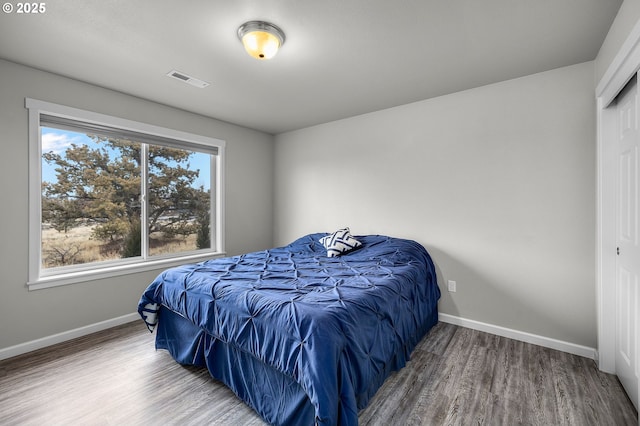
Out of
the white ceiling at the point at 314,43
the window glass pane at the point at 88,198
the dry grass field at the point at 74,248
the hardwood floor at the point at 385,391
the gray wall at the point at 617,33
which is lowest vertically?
the hardwood floor at the point at 385,391

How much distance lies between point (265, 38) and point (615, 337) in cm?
324

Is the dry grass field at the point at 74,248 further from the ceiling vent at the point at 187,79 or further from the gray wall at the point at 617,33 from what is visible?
the gray wall at the point at 617,33

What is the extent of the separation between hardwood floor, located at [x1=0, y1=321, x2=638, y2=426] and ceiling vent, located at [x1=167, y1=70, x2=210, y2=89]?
2449mm

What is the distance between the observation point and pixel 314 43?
2.11m

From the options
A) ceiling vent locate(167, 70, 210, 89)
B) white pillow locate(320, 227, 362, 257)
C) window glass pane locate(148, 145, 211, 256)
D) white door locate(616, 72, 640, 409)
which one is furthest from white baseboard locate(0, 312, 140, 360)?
white door locate(616, 72, 640, 409)

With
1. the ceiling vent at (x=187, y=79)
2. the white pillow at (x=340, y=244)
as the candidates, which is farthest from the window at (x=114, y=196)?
the white pillow at (x=340, y=244)

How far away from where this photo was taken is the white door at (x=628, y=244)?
1728 millimetres

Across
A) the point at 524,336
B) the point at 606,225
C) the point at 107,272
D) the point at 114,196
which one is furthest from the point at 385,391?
the point at 114,196

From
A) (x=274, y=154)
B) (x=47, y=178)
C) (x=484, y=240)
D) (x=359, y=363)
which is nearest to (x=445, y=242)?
(x=484, y=240)

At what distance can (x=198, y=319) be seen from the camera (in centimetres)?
200

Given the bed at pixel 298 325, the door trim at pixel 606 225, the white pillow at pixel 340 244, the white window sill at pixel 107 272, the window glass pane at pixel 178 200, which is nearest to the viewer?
the bed at pixel 298 325

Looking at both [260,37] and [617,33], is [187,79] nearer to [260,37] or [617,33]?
[260,37]

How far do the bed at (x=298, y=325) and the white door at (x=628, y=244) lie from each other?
127 cm

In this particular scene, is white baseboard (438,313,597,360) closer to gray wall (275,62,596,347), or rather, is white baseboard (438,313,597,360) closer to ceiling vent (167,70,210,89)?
gray wall (275,62,596,347)
